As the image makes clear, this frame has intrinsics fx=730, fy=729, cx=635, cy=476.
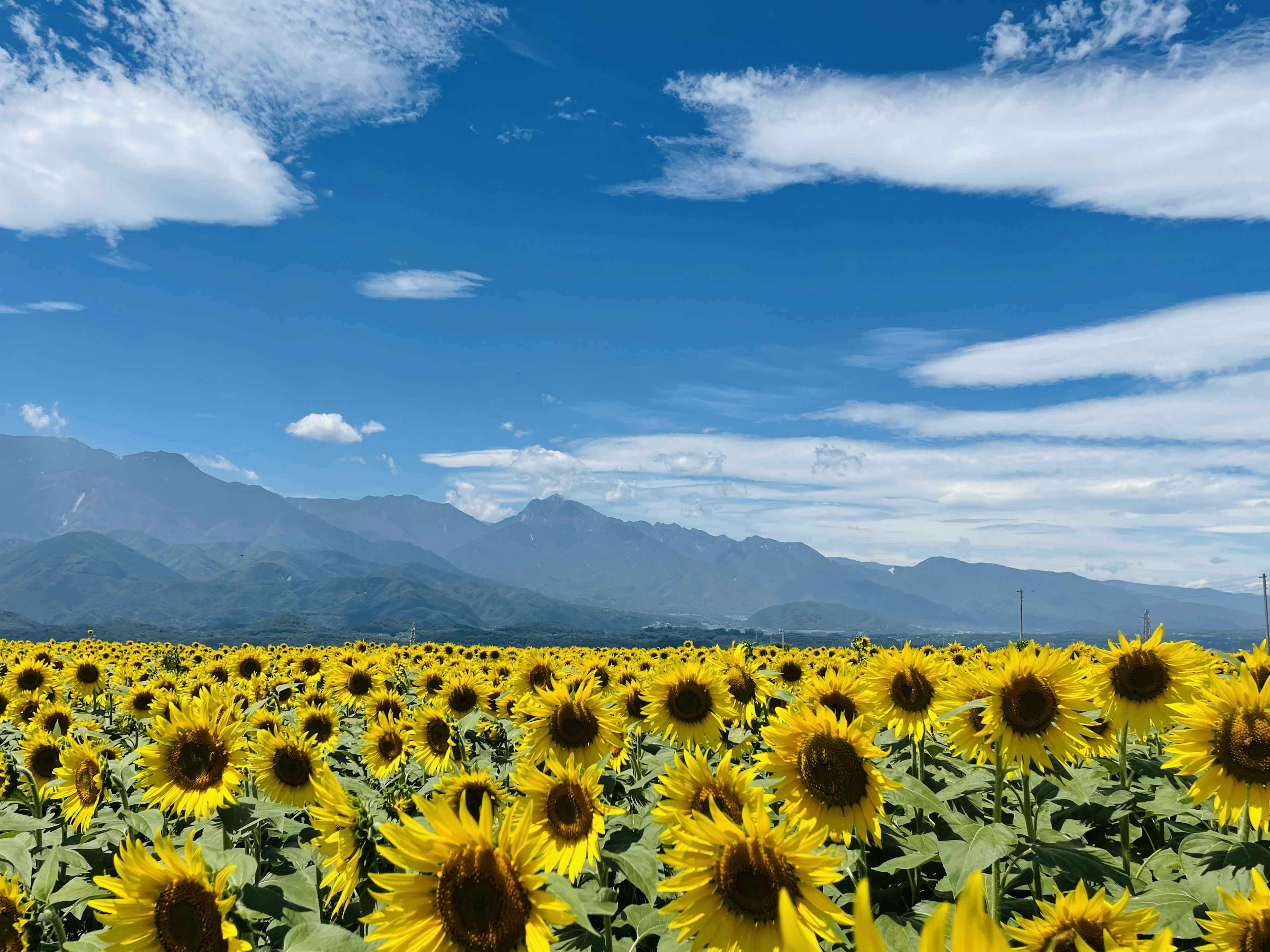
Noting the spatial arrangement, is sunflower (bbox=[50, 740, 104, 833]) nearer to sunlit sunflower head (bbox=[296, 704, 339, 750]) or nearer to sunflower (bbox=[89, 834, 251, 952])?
sunlit sunflower head (bbox=[296, 704, 339, 750])

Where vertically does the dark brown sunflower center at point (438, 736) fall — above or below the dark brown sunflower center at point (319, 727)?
above

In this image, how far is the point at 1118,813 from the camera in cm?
609

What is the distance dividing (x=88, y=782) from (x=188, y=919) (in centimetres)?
438

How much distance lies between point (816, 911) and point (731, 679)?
570 cm

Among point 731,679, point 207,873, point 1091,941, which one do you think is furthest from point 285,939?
point 731,679

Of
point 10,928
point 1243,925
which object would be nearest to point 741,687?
point 1243,925

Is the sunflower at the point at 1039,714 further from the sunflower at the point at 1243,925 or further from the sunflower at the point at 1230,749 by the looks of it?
the sunflower at the point at 1243,925

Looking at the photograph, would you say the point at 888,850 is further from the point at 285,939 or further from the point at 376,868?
the point at 285,939

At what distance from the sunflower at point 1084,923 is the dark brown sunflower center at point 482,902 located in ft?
7.47

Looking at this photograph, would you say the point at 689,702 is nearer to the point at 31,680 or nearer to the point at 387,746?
the point at 387,746

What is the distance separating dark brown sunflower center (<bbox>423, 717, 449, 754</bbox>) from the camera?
27.7 feet

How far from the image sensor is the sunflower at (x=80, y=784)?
7.11m

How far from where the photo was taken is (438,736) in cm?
859

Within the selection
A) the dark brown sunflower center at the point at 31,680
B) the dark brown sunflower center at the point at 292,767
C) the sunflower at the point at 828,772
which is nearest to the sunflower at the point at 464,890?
the sunflower at the point at 828,772
